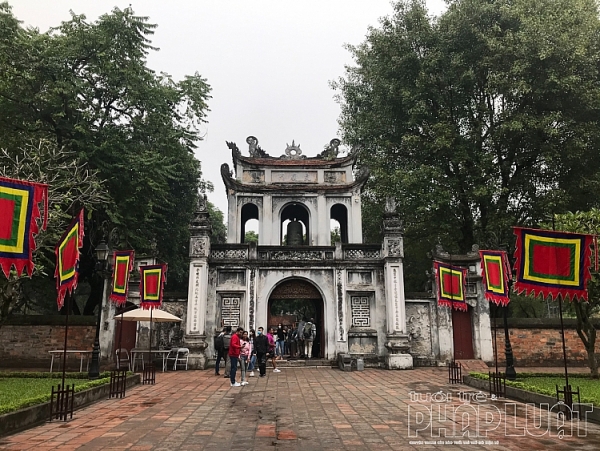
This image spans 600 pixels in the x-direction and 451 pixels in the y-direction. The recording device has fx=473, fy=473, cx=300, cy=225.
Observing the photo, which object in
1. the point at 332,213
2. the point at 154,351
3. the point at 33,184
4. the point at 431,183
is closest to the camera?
the point at 33,184

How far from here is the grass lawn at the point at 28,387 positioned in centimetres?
818

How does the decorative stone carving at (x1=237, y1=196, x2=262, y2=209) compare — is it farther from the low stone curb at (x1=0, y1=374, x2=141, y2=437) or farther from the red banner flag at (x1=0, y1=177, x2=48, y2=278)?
the red banner flag at (x1=0, y1=177, x2=48, y2=278)

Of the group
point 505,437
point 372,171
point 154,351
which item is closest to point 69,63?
point 154,351

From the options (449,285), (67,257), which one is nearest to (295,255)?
(449,285)

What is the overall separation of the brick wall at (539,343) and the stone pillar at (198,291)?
11.9 m

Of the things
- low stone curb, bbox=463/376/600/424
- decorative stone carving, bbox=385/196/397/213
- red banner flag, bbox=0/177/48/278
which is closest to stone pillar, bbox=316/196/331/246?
decorative stone carving, bbox=385/196/397/213

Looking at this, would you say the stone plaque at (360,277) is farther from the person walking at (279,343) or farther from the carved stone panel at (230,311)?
the carved stone panel at (230,311)

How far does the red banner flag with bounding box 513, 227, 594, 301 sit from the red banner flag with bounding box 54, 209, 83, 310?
8676mm

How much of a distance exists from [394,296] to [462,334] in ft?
11.0

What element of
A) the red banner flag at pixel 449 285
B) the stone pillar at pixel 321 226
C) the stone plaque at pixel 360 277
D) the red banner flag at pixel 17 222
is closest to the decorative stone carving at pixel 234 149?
the stone pillar at pixel 321 226

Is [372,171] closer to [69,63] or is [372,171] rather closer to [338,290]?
[338,290]

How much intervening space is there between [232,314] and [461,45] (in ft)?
54.9

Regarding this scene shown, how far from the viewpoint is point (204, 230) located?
1927 centimetres

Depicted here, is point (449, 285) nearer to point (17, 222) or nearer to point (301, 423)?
point (301, 423)
